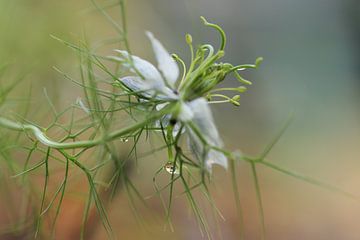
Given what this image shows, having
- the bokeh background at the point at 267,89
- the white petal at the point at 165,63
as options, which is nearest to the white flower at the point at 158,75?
the white petal at the point at 165,63

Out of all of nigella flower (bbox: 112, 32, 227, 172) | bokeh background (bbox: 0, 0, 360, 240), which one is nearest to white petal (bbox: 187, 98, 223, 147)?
nigella flower (bbox: 112, 32, 227, 172)

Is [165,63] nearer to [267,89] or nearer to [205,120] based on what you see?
[205,120]

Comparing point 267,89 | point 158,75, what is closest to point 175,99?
point 158,75

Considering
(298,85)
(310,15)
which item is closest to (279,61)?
(298,85)

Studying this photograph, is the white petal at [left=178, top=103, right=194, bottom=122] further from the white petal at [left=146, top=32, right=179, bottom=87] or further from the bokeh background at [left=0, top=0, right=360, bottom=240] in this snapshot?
the bokeh background at [left=0, top=0, right=360, bottom=240]

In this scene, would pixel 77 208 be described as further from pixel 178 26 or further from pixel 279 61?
pixel 279 61
